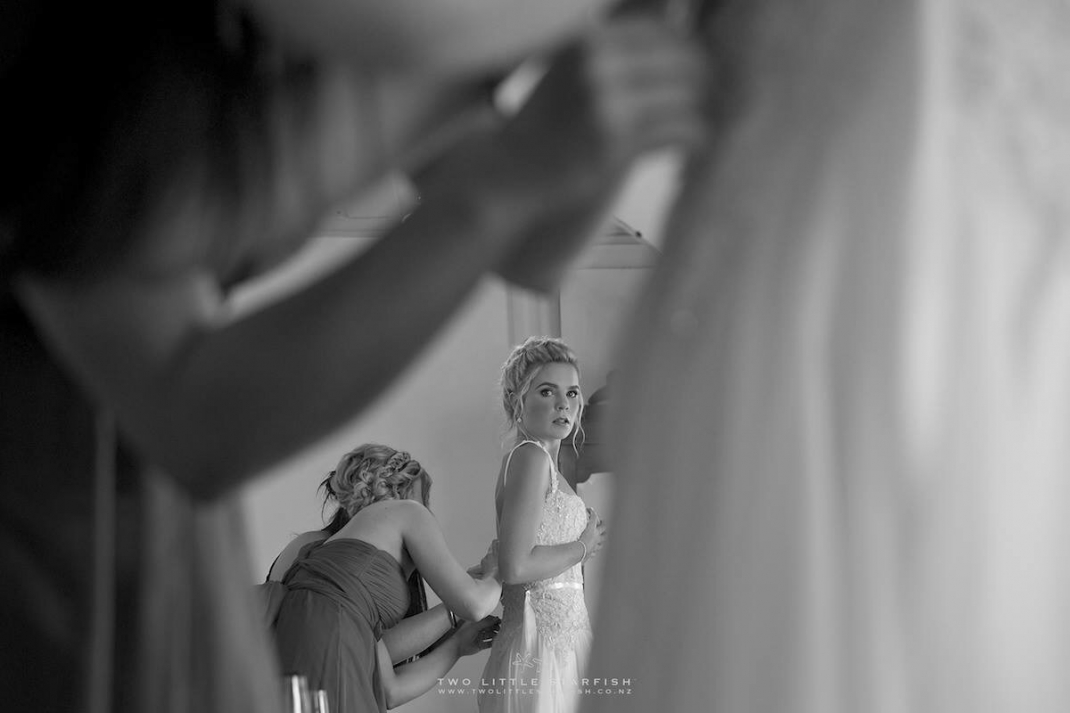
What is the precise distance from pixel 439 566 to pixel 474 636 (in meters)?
0.42

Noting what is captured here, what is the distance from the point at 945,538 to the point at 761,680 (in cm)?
6

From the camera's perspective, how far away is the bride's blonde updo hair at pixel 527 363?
45 centimetres

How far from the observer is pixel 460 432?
616 millimetres

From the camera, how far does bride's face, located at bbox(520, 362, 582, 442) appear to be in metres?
0.51

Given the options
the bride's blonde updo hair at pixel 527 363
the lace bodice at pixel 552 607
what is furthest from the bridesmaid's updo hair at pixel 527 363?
the lace bodice at pixel 552 607

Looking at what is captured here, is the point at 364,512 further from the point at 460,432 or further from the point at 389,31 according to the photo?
the point at 389,31

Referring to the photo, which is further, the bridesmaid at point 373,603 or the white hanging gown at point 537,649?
the white hanging gown at point 537,649

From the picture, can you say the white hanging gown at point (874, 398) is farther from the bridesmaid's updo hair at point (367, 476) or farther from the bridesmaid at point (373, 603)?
the bridesmaid at point (373, 603)

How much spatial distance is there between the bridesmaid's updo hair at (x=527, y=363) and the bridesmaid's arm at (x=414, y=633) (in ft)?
1.67

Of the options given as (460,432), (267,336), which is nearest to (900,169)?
(267,336)

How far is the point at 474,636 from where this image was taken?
1237 millimetres

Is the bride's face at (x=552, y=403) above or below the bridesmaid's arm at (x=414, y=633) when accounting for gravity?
above

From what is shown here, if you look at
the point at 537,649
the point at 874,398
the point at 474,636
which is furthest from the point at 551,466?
the point at 537,649

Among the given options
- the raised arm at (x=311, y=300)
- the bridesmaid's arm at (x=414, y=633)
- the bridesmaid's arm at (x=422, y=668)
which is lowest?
the bridesmaid's arm at (x=422, y=668)
